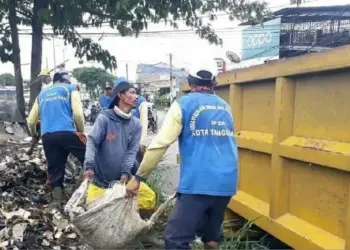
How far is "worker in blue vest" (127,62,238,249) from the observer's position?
100 inches

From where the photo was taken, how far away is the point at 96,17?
980 centimetres

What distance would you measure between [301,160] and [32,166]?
3534mm

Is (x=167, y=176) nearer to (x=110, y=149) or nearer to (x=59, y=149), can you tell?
(x=59, y=149)

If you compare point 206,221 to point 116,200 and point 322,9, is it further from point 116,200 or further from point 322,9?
point 322,9

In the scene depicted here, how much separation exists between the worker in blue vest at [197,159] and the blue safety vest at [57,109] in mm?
1931

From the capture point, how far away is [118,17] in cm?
934

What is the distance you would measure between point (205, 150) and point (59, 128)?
2202 mm

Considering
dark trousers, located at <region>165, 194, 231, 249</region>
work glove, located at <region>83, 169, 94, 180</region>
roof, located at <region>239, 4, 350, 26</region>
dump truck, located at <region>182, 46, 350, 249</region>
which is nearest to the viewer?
dump truck, located at <region>182, 46, 350, 249</region>

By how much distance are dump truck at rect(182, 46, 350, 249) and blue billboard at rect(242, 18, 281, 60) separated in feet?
48.6

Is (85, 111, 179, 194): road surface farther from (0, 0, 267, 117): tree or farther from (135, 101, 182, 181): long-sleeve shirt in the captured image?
(0, 0, 267, 117): tree

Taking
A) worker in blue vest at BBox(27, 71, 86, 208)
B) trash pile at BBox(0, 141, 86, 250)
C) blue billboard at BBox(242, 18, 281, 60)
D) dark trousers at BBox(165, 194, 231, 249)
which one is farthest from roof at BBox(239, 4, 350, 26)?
dark trousers at BBox(165, 194, 231, 249)

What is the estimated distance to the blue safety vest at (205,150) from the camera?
255cm

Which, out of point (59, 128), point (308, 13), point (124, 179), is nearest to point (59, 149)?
point (59, 128)

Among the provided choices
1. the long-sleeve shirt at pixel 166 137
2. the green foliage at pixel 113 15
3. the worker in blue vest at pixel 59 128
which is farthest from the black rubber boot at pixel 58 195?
the green foliage at pixel 113 15
